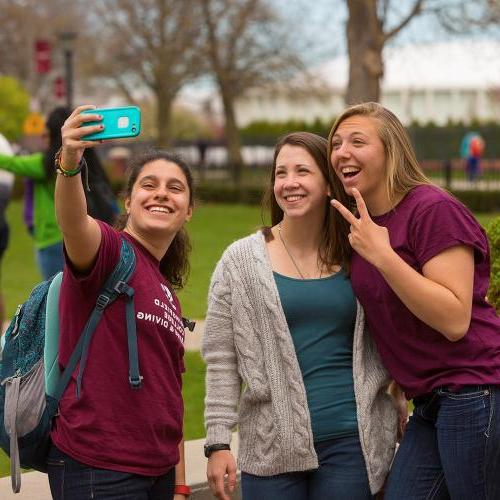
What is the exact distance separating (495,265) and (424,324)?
1.93 m

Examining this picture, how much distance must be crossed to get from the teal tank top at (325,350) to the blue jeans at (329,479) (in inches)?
1.7

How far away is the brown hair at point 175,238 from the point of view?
3508mm

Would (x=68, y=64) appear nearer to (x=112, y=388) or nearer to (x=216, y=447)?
(x=216, y=447)

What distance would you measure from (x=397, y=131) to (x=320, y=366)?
0.78m

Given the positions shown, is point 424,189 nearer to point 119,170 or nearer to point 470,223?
point 470,223

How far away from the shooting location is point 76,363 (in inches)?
121

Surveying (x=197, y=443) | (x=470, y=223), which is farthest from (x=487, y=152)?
(x=470, y=223)

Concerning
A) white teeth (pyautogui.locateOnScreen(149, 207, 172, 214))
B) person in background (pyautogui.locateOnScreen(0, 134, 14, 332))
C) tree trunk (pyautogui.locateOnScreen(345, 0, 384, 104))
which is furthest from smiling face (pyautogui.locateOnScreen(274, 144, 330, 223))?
tree trunk (pyautogui.locateOnScreen(345, 0, 384, 104))

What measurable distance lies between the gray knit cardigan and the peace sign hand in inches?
12.5

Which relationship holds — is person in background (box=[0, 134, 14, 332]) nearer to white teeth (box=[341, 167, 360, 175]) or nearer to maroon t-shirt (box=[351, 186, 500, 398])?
white teeth (box=[341, 167, 360, 175])

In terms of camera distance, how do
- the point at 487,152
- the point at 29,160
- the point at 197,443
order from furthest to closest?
the point at 487,152, the point at 29,160, the point at 197,443

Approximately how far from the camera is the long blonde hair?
3.39 metres

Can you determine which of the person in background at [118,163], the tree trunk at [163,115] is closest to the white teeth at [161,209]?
the person in background at [118,163]

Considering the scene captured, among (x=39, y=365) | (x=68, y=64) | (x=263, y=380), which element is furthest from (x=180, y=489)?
(x=68, y=64)
